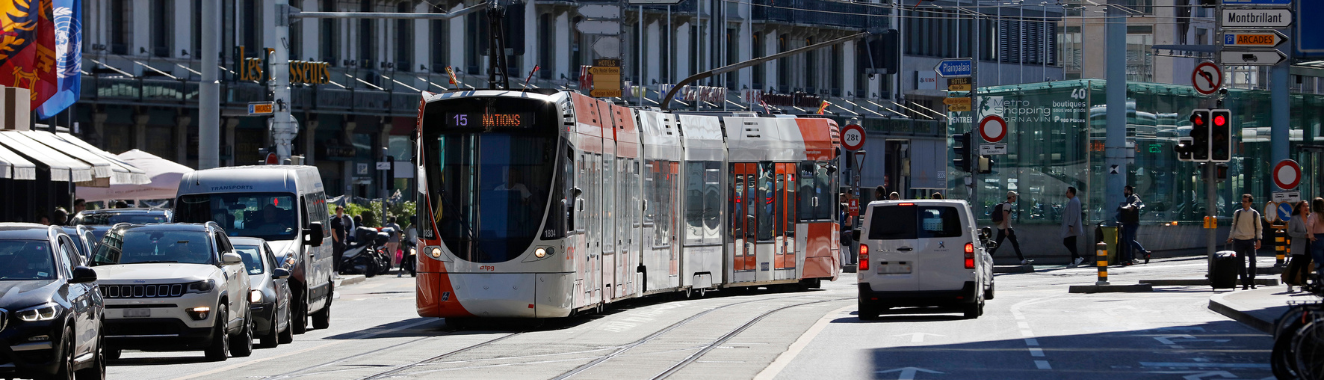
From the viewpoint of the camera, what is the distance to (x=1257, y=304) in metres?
24.5

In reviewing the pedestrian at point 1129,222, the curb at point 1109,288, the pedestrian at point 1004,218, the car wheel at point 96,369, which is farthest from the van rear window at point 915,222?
the pedestrian at point 1004,218

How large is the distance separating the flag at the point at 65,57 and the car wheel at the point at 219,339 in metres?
13.3

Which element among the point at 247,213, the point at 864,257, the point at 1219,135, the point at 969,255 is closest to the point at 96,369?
the point at 247,213

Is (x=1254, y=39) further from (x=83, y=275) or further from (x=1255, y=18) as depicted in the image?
(x=83, y=275)

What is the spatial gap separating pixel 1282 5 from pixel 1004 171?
13.4 meters

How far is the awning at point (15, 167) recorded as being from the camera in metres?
27.4

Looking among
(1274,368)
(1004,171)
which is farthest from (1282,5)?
(1274,368)

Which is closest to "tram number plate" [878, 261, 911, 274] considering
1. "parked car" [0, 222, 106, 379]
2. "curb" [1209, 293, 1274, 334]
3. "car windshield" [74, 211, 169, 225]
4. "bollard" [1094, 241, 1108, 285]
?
"curb" [1209, 293, 1274, 334]

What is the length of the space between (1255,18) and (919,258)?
10478 mm

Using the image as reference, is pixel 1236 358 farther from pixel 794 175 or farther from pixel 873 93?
pixel 873 93

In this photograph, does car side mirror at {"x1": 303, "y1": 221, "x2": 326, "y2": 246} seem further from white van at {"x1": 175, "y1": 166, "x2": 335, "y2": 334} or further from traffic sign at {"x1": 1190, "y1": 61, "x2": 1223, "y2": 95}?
traffic sign at {"x1": 1190, "y1": 61, "x2": 1223, "y2": 95}

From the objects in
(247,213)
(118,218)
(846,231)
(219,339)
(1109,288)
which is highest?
(247,213)

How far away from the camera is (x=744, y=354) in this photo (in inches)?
667

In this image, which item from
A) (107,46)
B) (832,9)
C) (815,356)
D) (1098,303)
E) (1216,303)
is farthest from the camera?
(832,9)
